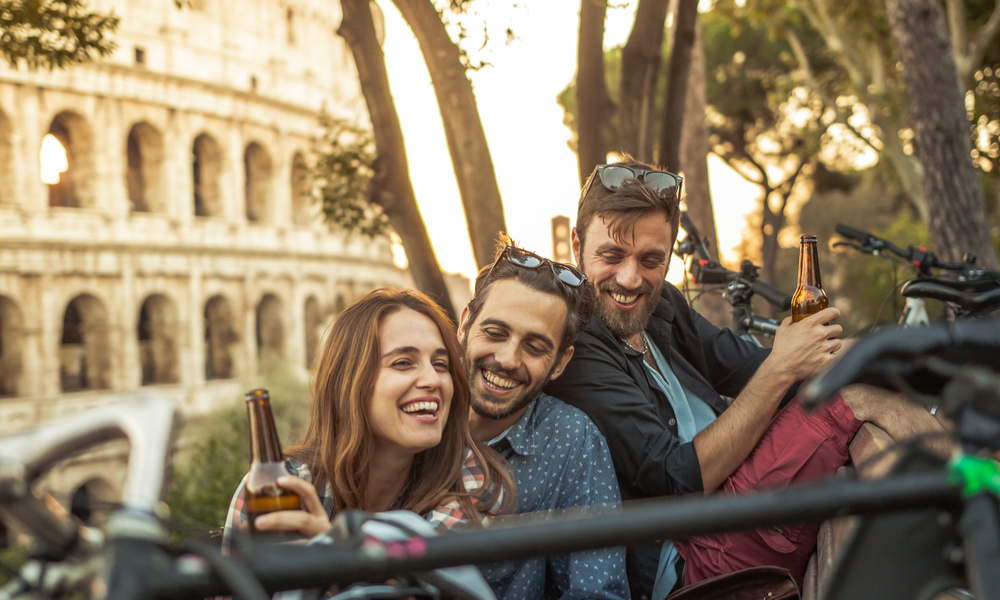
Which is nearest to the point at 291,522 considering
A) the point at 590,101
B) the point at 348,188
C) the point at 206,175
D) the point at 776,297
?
the point at 776,297

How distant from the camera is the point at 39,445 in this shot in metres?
0.93

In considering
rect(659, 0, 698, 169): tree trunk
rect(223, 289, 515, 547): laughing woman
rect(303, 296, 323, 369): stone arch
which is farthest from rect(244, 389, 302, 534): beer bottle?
rect(303, 296, 323, 369): stone arch

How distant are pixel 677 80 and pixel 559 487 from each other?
218 inches

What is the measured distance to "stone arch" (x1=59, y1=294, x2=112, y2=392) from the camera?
25.3m

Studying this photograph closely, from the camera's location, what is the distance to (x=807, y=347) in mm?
2389

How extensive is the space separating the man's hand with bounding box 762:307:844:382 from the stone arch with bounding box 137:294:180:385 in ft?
88.1

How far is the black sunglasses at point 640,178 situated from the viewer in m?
2.96

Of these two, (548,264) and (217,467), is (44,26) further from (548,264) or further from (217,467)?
(217,467)

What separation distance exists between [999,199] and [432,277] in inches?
809

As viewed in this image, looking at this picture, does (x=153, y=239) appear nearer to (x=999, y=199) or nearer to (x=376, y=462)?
(x=999, y=199)

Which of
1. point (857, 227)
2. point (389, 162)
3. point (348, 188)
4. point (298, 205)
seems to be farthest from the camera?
point (298, 205)

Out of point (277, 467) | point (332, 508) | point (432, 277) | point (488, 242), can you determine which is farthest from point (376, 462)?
point (432, 277)

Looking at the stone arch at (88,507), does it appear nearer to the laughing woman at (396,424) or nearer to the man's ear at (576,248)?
the laughing woman at (396,424)

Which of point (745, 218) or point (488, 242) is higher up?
point (745, 218)
